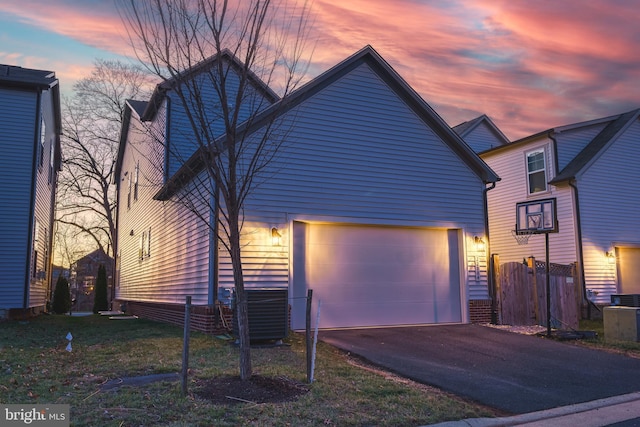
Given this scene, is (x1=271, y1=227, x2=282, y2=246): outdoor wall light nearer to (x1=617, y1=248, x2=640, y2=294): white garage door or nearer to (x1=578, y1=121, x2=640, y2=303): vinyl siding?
(x1=578, y1=121, x2=640, y2=303): vinyl siding

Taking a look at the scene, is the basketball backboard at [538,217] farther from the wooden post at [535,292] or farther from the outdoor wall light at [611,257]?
the outdoor wall light at [611,257]

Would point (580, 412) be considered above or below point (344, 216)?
below

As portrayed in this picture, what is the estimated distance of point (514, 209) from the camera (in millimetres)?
20875

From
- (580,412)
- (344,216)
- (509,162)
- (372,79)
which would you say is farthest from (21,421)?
(509,162)

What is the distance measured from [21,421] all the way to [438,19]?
10327mm

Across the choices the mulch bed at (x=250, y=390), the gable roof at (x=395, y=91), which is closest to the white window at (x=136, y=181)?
the gable roof at (x=395, y=91)

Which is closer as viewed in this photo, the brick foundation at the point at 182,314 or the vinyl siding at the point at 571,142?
the brick foundation at the point at 182,314

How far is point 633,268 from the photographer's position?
64.9ft

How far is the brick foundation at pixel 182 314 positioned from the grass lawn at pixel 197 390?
892mm

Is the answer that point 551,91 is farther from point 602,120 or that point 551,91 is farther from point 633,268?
point 633,268

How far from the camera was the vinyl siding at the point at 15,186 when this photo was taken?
15.9 meters

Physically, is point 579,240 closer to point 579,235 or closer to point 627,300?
point 579,235

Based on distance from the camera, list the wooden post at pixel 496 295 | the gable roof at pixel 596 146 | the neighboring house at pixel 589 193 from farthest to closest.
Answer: the gable roof at pixel 596 146 → the neighboring house at pixel 589 193 → the wooden post at pixel 496 295

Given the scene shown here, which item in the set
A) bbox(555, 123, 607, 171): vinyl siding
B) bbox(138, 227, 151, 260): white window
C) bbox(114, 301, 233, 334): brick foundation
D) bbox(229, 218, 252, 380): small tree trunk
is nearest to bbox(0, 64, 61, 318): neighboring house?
bbox(138, 227, 151, 260): white window
